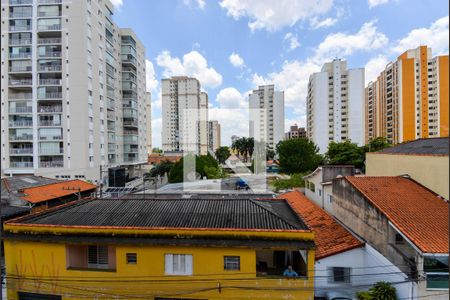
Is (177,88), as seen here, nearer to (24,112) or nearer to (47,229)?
(24,112)

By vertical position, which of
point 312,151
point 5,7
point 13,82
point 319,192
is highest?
point 5,7

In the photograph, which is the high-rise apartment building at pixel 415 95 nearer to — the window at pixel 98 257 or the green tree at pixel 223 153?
the green tree at pixel 223 153

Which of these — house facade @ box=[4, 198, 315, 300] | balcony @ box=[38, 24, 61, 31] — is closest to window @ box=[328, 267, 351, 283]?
house facade @ box=[4, 198, 315, 300]

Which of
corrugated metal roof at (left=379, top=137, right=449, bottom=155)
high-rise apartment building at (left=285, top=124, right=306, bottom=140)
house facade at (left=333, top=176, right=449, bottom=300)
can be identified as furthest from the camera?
high-rise apartment building at (left=285, top=124, right=306, bottom=140)

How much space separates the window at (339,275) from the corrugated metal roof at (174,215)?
267 cm

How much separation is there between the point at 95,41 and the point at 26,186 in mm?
20360

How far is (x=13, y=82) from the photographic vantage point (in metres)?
29.4

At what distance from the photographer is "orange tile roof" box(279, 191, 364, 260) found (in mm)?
10125

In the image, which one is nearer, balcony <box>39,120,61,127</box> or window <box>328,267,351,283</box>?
window <box>328,267,351,283</box>

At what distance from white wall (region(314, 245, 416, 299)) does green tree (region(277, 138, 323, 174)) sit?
24056mm

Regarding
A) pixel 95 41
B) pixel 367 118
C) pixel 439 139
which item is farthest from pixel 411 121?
pixel 95 41

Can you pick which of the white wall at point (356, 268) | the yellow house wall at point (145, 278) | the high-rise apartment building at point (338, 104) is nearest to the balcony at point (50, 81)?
the yellow house wall at point (145, 278)

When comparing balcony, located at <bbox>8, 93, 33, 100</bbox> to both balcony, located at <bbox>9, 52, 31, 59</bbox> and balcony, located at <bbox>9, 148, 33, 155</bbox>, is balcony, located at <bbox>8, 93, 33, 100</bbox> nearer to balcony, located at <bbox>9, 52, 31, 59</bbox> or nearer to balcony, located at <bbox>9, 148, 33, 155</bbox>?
balcony, located at <bbox>9, 52, 31, 59</bbox>

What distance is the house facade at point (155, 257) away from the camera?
7.92 metres
